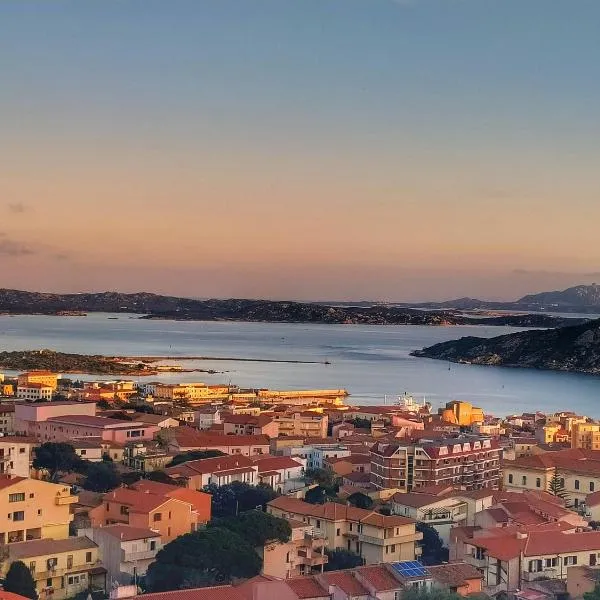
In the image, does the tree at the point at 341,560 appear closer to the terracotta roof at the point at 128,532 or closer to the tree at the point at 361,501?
the terracotta roof at the point at 128,532

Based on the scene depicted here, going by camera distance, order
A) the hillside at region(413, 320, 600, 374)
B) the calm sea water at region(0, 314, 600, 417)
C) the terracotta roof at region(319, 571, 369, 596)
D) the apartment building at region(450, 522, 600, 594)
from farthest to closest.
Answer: the hillside at region(413, 320, 600, 374) → the calm sea water at region(0, 314, 600, 417) → the apartment building at region(450, 522, 600, 594) → the terracotta roof at region(319, 571, 369, 596)

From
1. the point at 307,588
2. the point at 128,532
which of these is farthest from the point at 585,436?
the point at 307,588

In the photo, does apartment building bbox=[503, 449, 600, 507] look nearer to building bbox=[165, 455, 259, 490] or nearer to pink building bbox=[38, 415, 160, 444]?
building bbox=[165, 455, 259, 490]

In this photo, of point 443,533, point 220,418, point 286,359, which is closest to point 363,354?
point 286,359

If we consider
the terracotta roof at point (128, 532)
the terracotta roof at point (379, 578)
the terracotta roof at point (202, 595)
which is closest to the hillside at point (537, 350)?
the terracotta roof at point (128, 532)

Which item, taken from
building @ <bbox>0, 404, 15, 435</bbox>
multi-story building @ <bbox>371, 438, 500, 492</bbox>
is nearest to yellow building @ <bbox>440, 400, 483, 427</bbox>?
multi-story building @ <bbox>371, 438, 500, 492</bbox>

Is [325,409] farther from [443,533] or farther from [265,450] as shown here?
[443,533]

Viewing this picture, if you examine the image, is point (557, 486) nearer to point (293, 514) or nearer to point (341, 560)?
point (293, 514)
